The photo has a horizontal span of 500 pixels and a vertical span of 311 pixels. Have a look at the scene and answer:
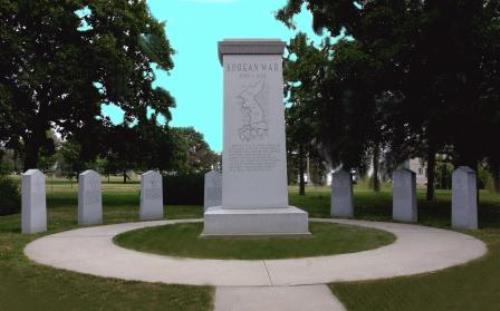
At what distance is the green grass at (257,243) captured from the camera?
29.9ft

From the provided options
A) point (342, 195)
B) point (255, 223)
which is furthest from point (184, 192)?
point (255, 223)

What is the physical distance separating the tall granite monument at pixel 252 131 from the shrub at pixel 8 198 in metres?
11.9

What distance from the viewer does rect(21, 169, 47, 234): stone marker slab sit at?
12945 mm

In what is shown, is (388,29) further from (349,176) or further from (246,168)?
(246,168)

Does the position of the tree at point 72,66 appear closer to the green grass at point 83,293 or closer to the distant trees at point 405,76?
the distant trees at point 405,76

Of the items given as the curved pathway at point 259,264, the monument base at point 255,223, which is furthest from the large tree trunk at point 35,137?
the monument base at point 255,223

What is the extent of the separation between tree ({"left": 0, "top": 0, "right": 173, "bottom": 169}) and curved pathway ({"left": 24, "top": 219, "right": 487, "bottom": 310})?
46.3ft

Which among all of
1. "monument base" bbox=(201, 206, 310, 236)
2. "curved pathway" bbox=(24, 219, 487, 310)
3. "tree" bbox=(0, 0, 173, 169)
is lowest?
"curved pathway" bbox=(24, 219, 487, 310)

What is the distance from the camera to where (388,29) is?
58.7ft

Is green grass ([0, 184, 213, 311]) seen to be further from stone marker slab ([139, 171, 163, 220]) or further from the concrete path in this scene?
stone marker slab ([139, 171, 163, 220])

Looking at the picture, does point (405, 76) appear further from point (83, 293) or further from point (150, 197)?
point (83, 293)

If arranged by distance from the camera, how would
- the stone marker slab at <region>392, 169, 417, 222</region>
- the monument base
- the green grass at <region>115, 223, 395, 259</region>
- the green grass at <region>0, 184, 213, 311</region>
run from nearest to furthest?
the green grass at <region>0, 184, 213, 311</region>, the green grass at <region>115, 223, 395, 259</region>, the monument base, the stone marker slab at <region>392, 169, 417, 222</region>

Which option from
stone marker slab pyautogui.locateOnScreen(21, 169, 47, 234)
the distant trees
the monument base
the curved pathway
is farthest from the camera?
the distant trees

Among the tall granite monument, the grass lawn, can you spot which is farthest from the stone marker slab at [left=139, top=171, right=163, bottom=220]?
the grass lawn
